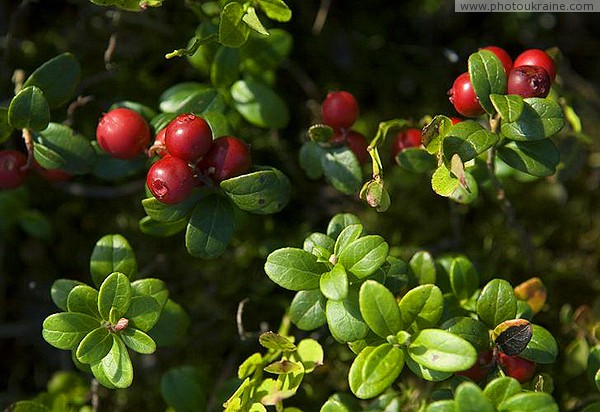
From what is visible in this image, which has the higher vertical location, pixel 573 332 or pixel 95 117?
pixel 95 117

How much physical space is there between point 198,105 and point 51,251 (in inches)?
53.7

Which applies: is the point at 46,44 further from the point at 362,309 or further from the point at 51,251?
the point at 362,309

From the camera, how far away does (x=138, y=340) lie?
2186mm

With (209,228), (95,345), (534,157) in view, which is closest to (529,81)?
(534,157)

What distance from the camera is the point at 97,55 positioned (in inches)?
135

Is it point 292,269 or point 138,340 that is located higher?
point 292,269

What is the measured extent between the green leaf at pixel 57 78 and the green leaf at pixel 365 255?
112 centimetres

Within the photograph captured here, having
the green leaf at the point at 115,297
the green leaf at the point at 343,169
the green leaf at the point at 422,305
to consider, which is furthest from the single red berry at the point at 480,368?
the green leaf at the point at 115,297

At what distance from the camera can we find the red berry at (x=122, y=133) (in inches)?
94.9

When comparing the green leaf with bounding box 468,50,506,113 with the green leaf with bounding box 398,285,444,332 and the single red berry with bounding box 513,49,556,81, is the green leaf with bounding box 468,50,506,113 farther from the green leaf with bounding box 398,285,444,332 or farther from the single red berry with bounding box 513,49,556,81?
the green leaf with bounding box 398,285,444,332

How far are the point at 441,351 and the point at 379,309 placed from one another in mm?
203

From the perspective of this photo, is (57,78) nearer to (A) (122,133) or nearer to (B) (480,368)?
(A) (122,133)

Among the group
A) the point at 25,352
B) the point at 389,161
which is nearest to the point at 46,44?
the point at 25,352

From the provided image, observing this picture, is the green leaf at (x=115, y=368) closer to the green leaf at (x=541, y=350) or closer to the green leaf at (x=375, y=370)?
the green leaf at (x=375, y=370)
